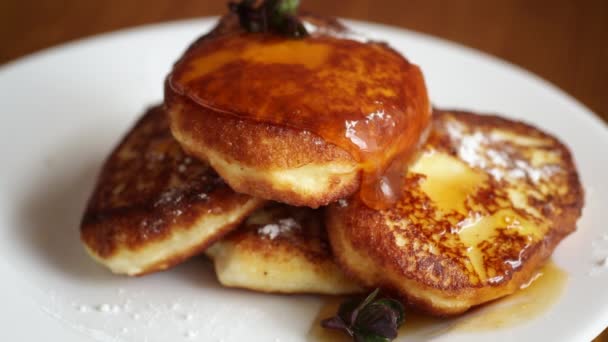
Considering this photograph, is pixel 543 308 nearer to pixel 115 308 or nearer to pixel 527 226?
pixel 527 226

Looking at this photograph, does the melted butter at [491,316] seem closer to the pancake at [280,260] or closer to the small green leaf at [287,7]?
the pancake at [280,260]

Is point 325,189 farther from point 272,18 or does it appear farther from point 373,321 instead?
point 272,18

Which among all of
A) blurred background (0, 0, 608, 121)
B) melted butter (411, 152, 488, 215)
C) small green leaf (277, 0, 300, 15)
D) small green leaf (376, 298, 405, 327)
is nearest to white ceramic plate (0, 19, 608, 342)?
small green leaf (376, 298, 405, 327)

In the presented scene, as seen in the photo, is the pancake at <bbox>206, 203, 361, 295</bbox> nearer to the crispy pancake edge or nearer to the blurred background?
the crispy pancake edge

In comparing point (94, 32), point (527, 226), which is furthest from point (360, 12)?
point (527, 226)

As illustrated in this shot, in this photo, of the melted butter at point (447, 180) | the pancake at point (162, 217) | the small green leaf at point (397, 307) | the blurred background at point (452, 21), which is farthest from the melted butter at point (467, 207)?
the blurred background at point (452, 21)

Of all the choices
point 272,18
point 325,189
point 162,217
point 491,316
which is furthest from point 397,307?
point 272,18
